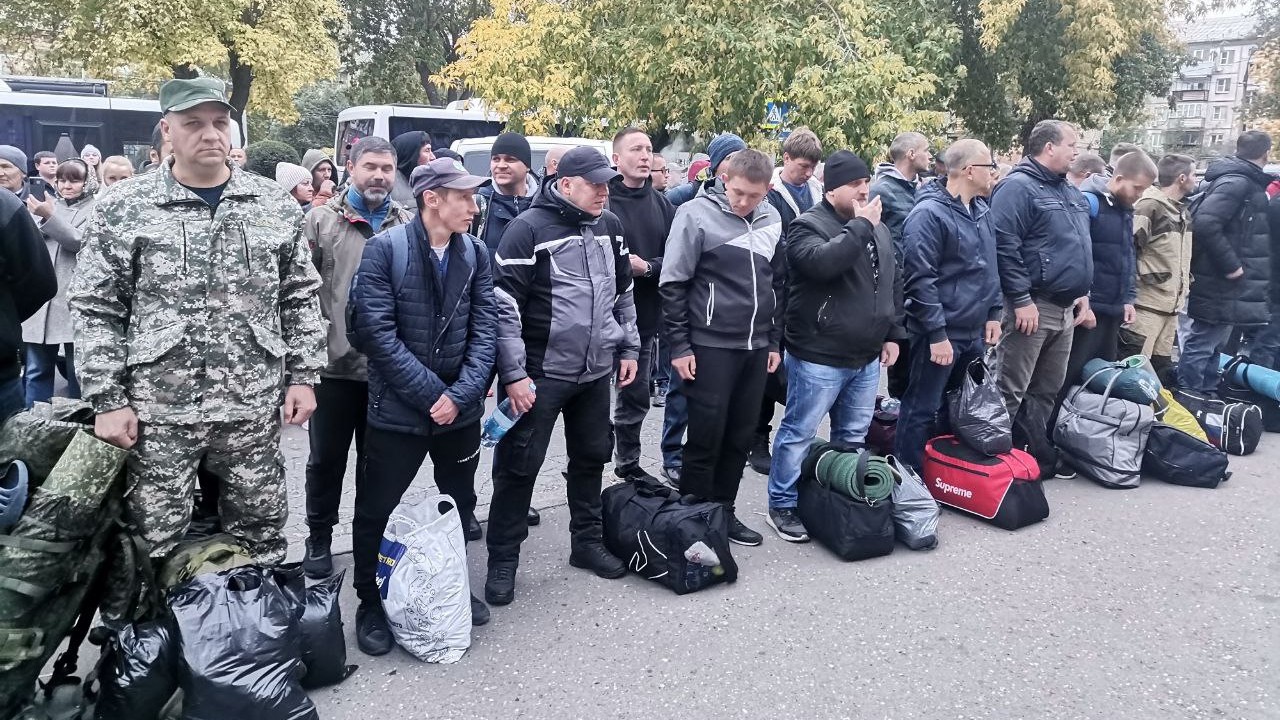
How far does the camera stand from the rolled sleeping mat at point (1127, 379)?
5910 millimetres

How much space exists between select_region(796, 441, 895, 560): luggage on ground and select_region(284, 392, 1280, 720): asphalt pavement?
11 centimetres

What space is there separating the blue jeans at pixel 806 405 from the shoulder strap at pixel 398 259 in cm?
227

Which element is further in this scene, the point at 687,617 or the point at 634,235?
the point at 634,235

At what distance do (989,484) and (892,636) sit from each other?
1.58 metres

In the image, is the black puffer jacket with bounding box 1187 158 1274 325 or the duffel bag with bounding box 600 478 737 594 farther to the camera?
the black puffer jacket with bounding box 1187 158 1274 325

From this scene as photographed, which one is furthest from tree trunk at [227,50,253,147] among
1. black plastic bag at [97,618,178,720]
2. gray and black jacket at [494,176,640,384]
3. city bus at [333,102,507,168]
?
black plastic bag at [97,618,178,720]

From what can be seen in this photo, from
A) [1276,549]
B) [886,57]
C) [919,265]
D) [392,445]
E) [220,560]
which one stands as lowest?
[1276,549]

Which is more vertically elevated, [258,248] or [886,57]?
[886,57]

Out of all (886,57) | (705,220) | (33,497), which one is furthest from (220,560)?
(886,57)

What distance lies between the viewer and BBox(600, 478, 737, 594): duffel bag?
13.6ft

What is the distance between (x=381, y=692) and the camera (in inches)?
131

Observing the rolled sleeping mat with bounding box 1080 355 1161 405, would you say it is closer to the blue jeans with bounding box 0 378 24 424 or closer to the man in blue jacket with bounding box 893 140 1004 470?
the man in blue jacket with bounding box 893 140 1004 470

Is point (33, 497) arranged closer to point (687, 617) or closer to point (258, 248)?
point (258, 248)

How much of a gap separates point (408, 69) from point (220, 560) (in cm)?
2401
